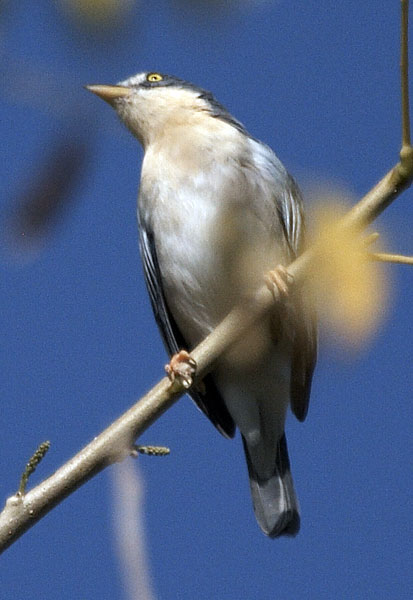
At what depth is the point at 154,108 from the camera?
17.2ft

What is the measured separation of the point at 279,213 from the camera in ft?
15.1

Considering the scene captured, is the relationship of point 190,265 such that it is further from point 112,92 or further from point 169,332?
point 112,92

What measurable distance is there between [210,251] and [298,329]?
2.50ft

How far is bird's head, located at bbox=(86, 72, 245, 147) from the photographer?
16.8 feet

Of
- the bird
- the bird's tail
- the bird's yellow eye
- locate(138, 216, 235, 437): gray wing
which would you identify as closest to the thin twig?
the bird

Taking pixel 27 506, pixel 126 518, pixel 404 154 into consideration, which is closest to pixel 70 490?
pixel 27 506

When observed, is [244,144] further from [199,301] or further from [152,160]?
[199,301]

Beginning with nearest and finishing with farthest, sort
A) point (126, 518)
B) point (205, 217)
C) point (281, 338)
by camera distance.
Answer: point (126, 518)
point (205, 217)
point (281, 338)

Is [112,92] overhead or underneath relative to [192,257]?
overhead

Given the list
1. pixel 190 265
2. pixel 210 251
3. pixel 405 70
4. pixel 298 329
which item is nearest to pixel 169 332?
pixel 190 265

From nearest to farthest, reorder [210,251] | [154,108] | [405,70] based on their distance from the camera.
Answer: [405,70] → [210,251] → [154,108]

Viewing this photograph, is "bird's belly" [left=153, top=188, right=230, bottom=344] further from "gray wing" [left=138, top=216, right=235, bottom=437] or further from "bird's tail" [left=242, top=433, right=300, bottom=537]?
"bird's tail" [left=242, top=433, right=300, bottom=537]

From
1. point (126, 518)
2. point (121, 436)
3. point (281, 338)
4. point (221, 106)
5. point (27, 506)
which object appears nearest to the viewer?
point (126, 518)

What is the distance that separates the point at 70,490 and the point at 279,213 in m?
2.48
